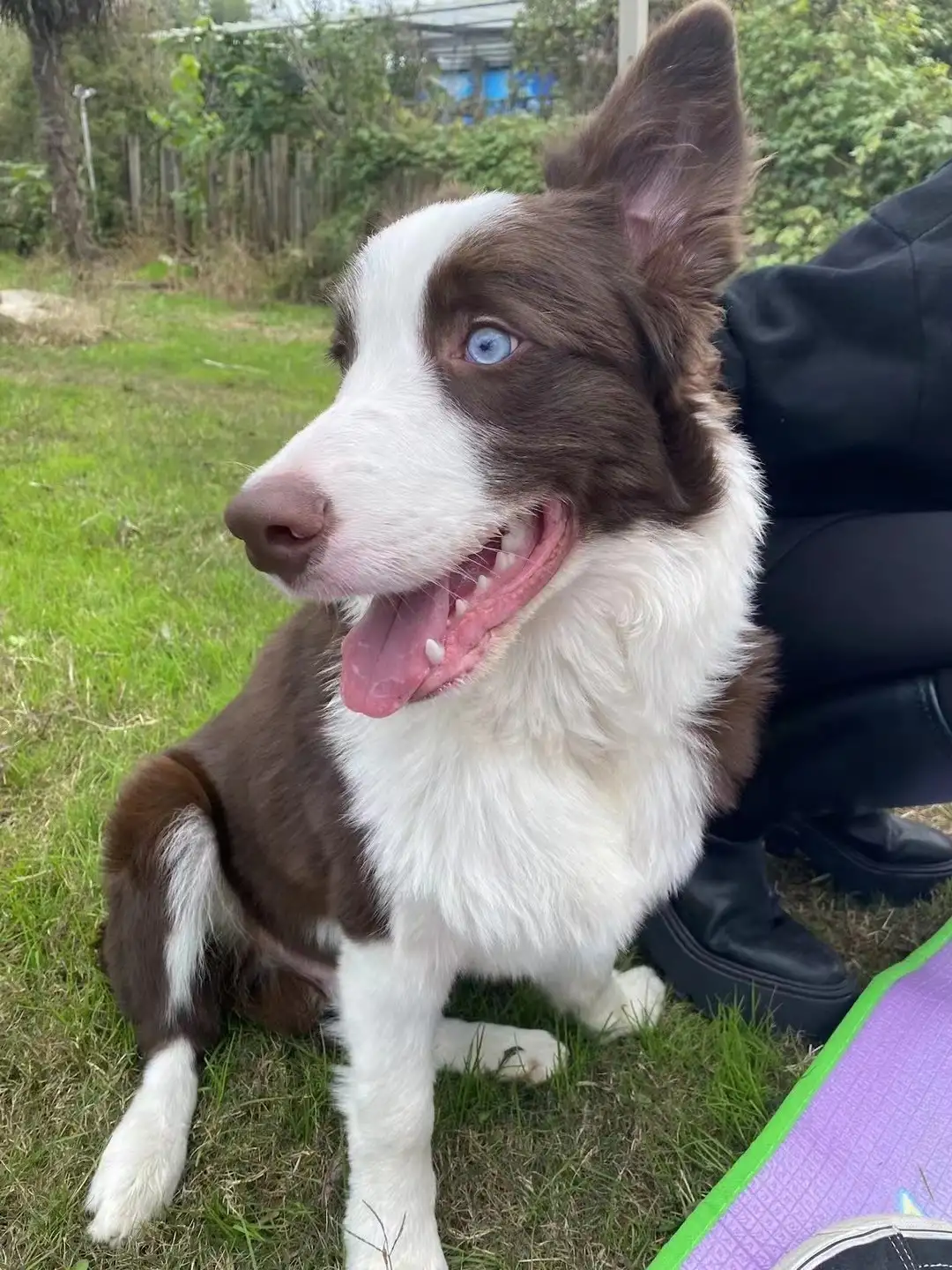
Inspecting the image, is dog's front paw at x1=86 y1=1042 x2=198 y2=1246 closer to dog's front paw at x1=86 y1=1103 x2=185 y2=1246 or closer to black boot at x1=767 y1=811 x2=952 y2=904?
dog's front paw at x1=86 y1=1103 x2=185 y2=1246

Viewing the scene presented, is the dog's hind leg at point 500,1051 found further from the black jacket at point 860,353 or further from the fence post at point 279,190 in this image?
the fence post at point 279,190

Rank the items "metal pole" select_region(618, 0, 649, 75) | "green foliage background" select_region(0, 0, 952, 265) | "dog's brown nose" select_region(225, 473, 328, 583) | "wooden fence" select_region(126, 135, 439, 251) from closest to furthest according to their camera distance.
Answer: "dog's brown nose" select_region(225, 473, 328, 583), "metal pole" select_region(618, 0, 649, 75), "green foliage background" select_region(0, 0, 952, 265), "wooden fence" select_region(126, 135, 439, 251)

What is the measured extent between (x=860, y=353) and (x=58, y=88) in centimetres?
1174

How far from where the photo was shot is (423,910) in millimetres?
1649

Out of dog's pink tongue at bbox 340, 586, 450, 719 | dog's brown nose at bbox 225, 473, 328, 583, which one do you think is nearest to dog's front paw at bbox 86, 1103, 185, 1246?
dog's pink tongue at bbox 340, 586, 450, 719

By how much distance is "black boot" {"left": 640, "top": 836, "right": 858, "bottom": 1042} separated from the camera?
2.24 m

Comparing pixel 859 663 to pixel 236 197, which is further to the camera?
pixel 236 197

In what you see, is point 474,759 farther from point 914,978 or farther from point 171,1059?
point 914,978

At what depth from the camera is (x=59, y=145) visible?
11.2 meters

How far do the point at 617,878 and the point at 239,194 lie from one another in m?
12.1

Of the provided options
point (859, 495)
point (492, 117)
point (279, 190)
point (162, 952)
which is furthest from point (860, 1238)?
point (279, 190)

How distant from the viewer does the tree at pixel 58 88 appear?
10812mm

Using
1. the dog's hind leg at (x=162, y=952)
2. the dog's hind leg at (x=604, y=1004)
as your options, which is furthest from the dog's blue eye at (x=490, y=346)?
the dog's hind leg at (x=604, y=1004)

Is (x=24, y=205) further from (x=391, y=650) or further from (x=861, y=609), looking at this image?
(x=391, y=650)
